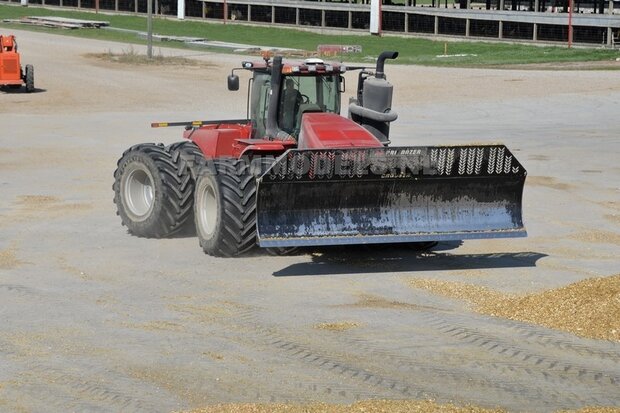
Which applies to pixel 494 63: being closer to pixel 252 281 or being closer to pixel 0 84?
pixel 0 84

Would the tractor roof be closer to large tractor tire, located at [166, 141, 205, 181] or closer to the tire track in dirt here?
large tractor tire, located at [166, 141, 205, 181]

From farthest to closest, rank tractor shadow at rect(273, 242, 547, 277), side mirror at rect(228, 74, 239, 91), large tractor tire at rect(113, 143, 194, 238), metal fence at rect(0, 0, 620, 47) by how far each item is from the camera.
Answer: metal fence at rect(0, 0, 620, 47), side mirror at rect(228, 74, 239, 91), large tractor tire at rect(113, 143, 194, 238), tractor shadow at rect(273, 242, 547, 277)

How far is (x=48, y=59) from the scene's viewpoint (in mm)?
43438

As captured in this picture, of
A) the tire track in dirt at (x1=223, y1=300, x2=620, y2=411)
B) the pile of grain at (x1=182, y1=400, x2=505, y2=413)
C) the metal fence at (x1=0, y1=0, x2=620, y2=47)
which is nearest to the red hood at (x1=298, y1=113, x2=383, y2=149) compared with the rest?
the tire track in dirt at (x1=223, y1=300, x2=620, y2=411)

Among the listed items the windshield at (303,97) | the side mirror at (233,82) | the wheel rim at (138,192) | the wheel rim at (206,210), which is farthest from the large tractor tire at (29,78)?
the wheel rim at (206,210)

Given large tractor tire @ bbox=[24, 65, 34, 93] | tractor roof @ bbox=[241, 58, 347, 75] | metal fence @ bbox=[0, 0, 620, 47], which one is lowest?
large tractor tire @ bbox=[24, 65, 34, 93]

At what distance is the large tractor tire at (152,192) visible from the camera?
50.8 ft

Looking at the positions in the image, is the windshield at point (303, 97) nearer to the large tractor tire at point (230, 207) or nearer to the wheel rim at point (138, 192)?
the large tractor tire at point (230, 207)

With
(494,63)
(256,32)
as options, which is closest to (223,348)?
(494,63)

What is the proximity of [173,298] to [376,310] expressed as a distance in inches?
81.6

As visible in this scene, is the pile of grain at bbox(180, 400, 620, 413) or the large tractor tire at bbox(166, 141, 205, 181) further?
the large tractor tire at bbox(166, 141, 205, 181)

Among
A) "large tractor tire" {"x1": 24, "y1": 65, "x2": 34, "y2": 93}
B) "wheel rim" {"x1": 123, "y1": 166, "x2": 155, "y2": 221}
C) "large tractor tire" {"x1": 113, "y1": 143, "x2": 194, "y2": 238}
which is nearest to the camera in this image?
→ "large tractor tire" {"x1": 113, "y1": 143, "x2": 194, "y2": 238}

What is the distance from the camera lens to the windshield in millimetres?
15383

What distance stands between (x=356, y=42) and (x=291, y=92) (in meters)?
36.6
